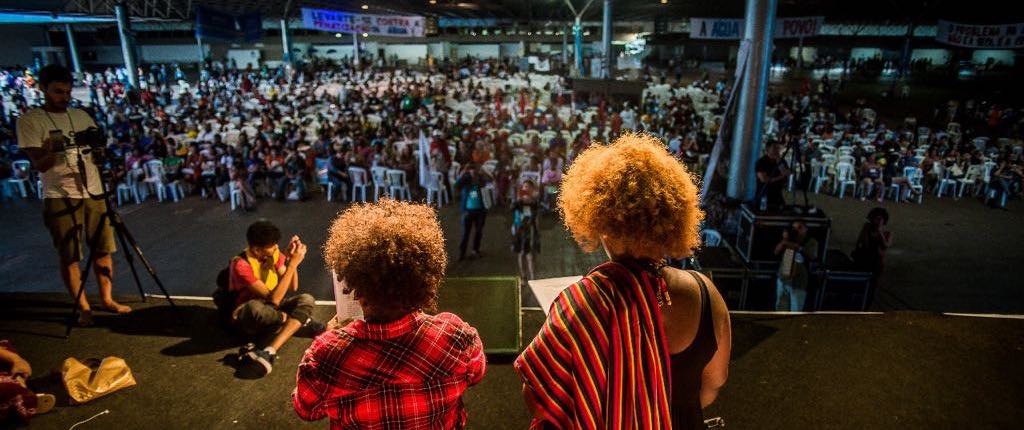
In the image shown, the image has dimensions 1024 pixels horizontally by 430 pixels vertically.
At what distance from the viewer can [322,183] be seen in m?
10.7

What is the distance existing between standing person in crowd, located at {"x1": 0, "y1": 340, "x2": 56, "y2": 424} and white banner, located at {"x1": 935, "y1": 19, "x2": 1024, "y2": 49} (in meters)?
20.7

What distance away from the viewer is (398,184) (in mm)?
10242

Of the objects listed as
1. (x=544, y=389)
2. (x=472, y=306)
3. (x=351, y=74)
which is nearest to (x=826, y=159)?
(x=472, y=306)

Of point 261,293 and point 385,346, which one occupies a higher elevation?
point 385,346

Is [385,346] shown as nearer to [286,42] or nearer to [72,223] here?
[72,223]

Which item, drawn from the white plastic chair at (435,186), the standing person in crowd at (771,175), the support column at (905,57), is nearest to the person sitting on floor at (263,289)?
the standing person in crowd at (771,175)

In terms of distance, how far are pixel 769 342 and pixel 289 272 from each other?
3125 mm

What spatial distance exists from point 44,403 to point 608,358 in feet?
10.1

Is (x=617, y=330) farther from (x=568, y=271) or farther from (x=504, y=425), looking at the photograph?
(x=568, y=271)

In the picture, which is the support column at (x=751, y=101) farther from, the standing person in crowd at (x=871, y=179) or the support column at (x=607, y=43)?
the support column at (x=607, y=43)

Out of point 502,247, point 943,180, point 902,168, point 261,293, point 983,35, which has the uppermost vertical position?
point 983,35

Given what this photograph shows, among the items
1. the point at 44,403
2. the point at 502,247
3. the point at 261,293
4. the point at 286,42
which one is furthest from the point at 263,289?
the point at 286,42

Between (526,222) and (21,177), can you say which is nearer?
(526,222)

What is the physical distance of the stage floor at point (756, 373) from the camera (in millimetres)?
2746
